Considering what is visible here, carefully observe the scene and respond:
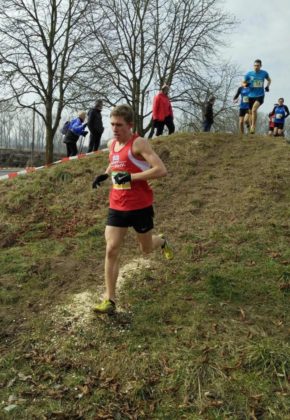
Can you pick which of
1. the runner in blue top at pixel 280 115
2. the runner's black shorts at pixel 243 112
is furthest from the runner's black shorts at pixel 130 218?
the runner in blue top at pixel 280 115

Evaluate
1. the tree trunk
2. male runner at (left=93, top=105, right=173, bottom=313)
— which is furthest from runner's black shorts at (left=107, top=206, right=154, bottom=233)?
the tree trunk

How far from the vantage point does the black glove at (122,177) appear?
4012mm

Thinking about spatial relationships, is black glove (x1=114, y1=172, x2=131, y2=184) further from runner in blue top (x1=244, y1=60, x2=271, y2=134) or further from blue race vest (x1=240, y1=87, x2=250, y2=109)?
blue race vest (x1=240, y1=87, x2=250, y2=109)

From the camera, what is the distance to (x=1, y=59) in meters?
20.5

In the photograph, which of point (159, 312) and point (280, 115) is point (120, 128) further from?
point (280, 115)

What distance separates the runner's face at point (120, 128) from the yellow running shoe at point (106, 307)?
5.30 ft

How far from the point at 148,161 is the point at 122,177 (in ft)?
0.93

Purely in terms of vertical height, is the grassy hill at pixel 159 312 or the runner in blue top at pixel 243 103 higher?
the runner in blue top at pixel 243 103

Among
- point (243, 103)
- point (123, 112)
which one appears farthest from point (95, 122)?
point (123, 112)

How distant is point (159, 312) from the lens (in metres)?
4.45

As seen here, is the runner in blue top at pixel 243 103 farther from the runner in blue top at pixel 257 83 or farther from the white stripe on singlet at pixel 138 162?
the white stripe on singlet at pixel 138 162

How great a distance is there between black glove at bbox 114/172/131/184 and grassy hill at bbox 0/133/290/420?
1386 mm

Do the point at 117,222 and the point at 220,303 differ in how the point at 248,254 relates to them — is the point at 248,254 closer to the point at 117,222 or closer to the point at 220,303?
the point at 220,303

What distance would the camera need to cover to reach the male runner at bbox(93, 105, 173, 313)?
4.02 meters
